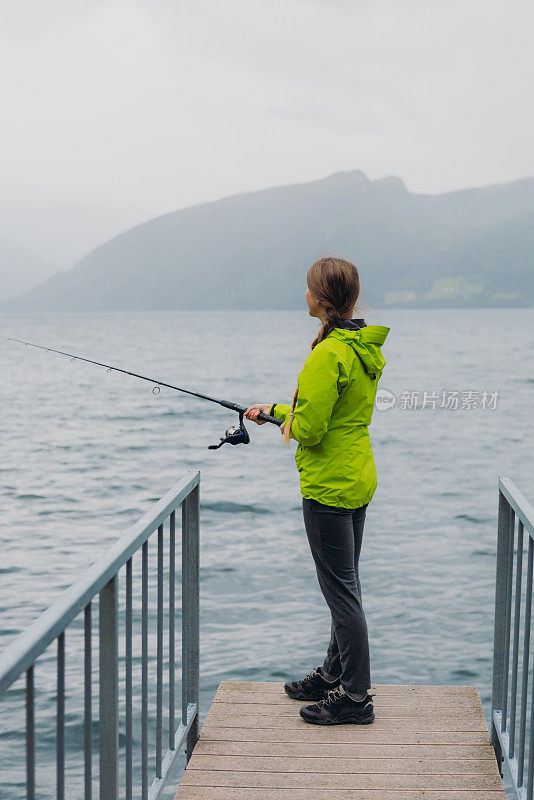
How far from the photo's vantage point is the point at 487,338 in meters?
78.2

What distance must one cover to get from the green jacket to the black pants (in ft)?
0.21

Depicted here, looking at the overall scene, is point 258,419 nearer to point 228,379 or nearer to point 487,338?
point 228,379

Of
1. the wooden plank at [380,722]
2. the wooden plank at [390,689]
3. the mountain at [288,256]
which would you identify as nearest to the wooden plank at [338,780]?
the wooden plank at [380,722]

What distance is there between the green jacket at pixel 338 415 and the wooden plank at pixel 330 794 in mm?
801

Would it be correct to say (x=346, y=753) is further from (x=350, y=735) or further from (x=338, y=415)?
(x=338, y=415)

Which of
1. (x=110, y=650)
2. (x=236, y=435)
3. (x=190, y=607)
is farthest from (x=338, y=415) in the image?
(x=110, y=650)

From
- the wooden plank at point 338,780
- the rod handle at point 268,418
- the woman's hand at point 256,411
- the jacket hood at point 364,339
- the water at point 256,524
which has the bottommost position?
the water at point 256,524

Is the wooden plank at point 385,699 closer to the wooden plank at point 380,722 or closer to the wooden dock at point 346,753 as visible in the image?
the wooden dock at point 346,753

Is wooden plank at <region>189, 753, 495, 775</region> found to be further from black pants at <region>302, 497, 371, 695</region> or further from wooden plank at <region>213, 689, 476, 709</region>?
wooden plank at <region>213, 689, 476, 709</region>

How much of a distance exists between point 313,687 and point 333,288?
52.5 inches

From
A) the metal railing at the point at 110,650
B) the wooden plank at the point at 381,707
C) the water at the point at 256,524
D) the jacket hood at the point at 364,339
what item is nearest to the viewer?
the metal railing at the point at 110,650

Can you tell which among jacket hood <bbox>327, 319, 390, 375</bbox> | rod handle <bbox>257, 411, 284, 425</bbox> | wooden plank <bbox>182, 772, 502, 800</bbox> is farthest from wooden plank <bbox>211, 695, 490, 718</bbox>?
jacket hood <bbox>327, 319, 390, 375</bbox>

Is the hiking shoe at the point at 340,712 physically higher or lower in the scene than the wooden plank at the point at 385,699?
higher

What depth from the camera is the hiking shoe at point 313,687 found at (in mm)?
3359
